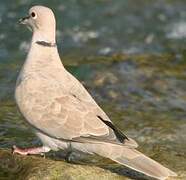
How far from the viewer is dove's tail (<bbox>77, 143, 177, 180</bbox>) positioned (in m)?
6.53

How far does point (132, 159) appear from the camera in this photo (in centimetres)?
662

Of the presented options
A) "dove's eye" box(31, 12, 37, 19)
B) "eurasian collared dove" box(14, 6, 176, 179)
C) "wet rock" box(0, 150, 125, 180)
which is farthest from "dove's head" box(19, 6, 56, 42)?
"wet rock" box(0, 150, 125, 180)

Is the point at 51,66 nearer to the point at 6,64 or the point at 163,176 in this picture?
the point at 163,176

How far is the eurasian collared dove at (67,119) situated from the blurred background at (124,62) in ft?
3.03

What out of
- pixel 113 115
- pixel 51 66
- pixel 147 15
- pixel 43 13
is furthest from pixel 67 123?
pixel 147 15

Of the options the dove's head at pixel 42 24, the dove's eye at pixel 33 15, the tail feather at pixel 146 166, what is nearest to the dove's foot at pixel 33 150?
the tail feather at pixel 146 166

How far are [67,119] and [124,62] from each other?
5227 millimetres

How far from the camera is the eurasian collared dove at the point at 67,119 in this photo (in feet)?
21.6

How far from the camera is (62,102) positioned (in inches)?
271

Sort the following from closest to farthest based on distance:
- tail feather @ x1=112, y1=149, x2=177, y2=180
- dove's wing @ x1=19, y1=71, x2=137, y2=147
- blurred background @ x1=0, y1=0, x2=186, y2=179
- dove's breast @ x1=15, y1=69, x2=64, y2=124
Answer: tail feather @ x1=112, y1=149, x2=177, y2=180
dove's wing @ x1=19, y1=71, x2=137, y2=147
dove's breast @ x1=15, y1=69, x2=64, y2=124
blurred background @ x1=0, y1=0, x2=186, y2=179

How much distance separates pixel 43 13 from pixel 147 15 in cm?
798

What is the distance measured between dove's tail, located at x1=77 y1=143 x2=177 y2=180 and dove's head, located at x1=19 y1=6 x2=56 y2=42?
1.51 m

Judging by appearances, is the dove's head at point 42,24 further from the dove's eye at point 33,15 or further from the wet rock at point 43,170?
the wet rock at point 43,170

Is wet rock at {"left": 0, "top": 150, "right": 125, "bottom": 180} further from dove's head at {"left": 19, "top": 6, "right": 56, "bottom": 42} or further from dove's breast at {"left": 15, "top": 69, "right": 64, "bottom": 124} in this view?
dove's head at {"left": 19, "top": 6, "right": 56, "bottom": 42}
